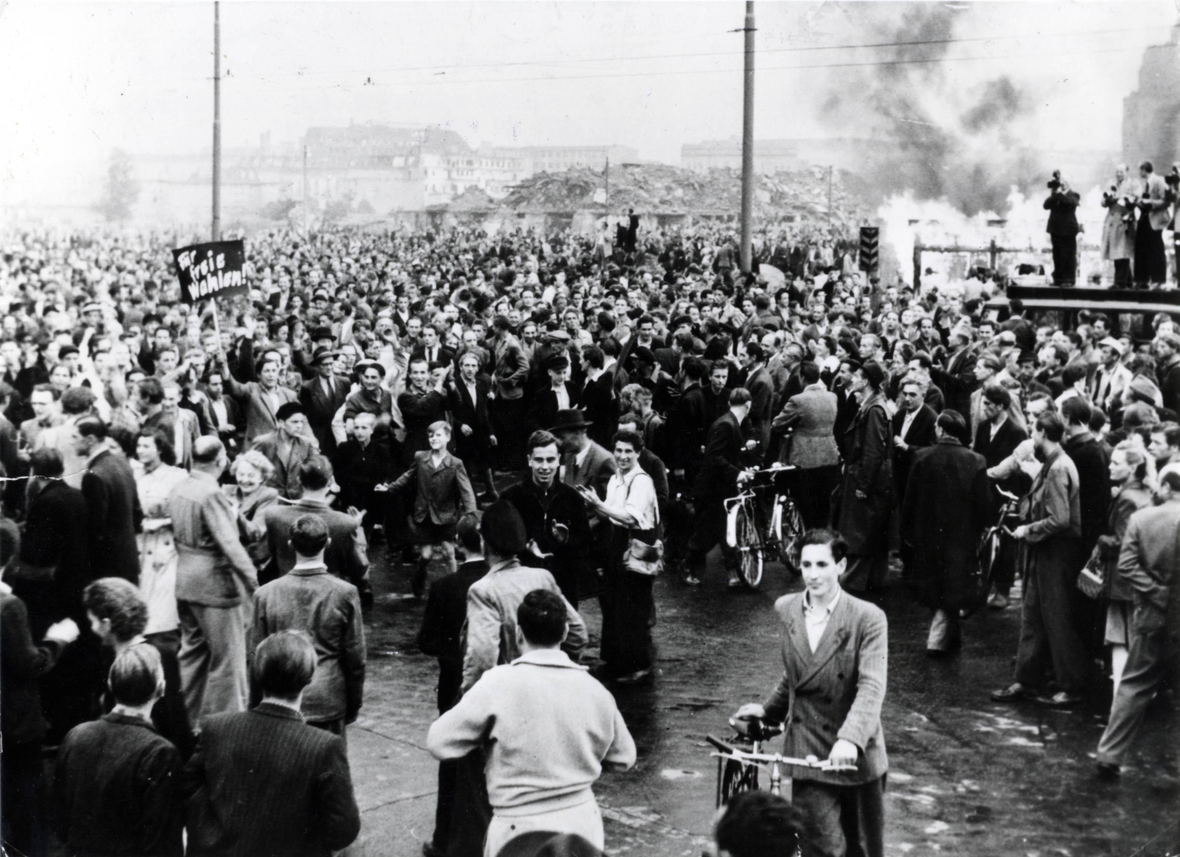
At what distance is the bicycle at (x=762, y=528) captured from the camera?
11766 mm

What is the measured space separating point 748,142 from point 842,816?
19845 mm

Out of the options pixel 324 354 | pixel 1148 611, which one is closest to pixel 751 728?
pixel 1148 611

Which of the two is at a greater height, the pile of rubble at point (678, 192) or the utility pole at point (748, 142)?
the pile of rubble at point (678, 192)

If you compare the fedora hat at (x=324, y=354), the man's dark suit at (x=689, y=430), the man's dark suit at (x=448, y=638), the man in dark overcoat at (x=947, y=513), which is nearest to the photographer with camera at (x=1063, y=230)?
the man's dark suit at (x=689, y=430)

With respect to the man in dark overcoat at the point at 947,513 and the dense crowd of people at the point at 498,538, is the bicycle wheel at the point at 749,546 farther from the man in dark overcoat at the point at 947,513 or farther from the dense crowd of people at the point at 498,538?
the man in dark overcoat at the point at 947,513

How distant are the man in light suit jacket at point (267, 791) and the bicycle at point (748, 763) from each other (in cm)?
133

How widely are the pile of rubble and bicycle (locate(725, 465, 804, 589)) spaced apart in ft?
153

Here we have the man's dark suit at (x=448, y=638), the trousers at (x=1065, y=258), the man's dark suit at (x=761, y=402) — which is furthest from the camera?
the trousers at (x=1065, y=258)

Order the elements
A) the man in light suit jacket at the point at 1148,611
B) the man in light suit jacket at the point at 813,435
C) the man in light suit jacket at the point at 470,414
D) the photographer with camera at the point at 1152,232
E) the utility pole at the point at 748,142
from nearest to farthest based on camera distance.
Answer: the man in light suit jacket at the point at 1148,611
the man in light suit jacket at the point at 813,435
the man in light suit jacket at the point at 470,414
the photographer with camera at the point at 1152,232
the utility pole at the point at 748,142

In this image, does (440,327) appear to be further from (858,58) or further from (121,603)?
(858,58)

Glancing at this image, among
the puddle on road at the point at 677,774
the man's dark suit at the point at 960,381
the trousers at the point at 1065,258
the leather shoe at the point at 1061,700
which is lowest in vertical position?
the puddle on road at the point at 677,774

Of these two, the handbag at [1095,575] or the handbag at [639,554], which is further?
the handbag at [639,554]

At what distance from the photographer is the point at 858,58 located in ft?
157

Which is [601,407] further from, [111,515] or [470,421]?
[111,515]
